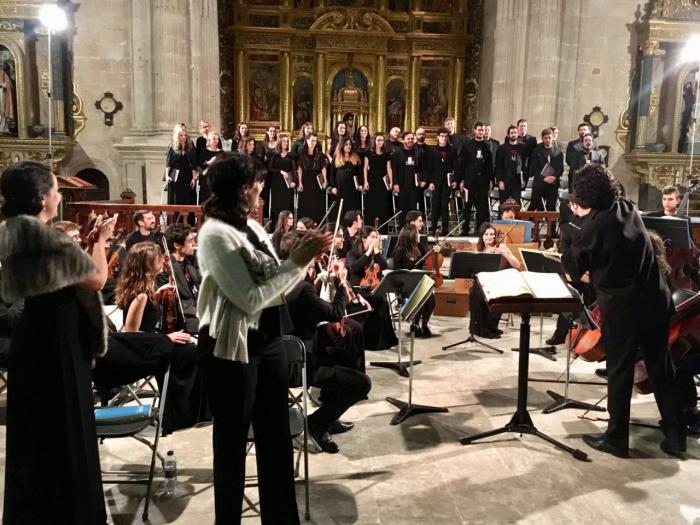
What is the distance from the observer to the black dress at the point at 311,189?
35.6 feet

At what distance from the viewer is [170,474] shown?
3.87 meters

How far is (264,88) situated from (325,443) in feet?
43.3

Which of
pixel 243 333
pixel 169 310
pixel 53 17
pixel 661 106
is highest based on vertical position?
pixel 53 17

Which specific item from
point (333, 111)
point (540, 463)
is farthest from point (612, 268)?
point (333, 111)

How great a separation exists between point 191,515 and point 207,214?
74.5 inches

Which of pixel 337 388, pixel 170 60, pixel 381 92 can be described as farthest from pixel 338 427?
pixel 381 92

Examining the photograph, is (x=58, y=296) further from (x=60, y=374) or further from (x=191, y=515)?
(x=191, y=515)

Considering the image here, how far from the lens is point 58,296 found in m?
2.76

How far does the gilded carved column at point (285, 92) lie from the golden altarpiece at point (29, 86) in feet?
16.3

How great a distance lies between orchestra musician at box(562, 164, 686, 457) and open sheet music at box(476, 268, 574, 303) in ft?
0.69

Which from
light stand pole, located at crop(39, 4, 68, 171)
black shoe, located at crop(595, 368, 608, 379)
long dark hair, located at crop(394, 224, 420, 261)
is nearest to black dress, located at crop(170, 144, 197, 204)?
light stand pole, located at crop(39, 4, 68, 171)

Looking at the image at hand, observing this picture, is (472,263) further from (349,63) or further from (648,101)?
(349,63)

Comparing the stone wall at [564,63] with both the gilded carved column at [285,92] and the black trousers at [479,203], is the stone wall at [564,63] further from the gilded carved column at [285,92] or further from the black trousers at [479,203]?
the gilded carved column at [285,92]

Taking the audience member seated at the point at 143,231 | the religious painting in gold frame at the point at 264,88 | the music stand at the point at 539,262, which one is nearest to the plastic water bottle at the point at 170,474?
the music stand at the point at 539,262
